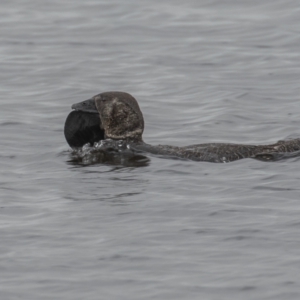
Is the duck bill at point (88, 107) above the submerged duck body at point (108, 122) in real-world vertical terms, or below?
above

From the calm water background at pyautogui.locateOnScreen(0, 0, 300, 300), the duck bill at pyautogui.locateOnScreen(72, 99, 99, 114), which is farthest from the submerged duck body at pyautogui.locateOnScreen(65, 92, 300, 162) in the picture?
the calm water background at pyautogui.locateOnScreen(0, 0, 300, 300)

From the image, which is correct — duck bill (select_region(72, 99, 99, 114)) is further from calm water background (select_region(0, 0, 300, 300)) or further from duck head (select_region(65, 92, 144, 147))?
calm water background (select_region(0, 0, 300, 300))

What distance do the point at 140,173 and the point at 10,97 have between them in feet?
17.5

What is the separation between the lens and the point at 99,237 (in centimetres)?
742

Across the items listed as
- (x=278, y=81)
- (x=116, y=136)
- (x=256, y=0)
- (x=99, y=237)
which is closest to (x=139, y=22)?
(x=256, y=0)

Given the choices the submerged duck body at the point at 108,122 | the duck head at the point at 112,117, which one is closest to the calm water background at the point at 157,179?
the submerged duck body at the point at 108,122

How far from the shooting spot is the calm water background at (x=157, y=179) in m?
6.63

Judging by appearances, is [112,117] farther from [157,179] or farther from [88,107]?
[157,179]

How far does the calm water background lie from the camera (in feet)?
21.7

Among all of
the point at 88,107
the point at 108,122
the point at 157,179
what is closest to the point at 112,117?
the point at 108,122

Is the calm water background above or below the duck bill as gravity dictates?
below

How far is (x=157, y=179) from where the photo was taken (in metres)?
9.20

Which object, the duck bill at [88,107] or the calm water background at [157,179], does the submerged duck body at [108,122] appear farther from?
the calm water background at [157,179]

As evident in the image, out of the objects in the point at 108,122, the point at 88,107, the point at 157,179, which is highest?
the point at 88,107
